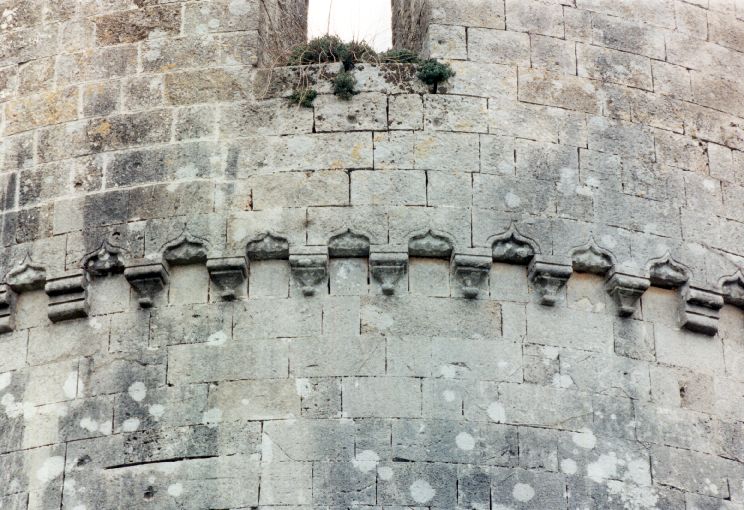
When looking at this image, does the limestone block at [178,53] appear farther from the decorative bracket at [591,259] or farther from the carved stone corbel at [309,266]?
the decorative bracket at [591,259]

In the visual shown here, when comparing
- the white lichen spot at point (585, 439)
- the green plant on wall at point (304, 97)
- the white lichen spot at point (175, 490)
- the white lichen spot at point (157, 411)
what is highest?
the green plant on wall at point (304, 97)

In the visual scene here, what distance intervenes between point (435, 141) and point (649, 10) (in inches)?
82.9

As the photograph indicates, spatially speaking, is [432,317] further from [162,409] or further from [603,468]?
[162,409]

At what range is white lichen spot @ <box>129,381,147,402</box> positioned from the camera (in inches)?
412

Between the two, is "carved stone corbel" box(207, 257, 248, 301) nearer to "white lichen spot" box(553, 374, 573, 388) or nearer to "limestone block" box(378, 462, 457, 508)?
"limestone block" box(378, 462, 457, 508)

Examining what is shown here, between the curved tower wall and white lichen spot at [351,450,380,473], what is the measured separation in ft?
0.04

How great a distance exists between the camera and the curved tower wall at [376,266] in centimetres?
Answer: 1017

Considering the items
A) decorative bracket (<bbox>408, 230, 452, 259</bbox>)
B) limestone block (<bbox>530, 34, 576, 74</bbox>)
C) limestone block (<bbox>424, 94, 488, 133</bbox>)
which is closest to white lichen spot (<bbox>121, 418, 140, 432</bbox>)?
decorative bracket (<bbox>408, 230, 452, 259</bbox>)

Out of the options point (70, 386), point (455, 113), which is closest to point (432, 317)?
point (455, 113)

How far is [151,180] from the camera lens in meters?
11.2

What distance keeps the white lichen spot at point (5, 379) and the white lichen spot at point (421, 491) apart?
2.81 metres

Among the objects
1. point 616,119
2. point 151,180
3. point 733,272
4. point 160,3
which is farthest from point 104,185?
point 733,272

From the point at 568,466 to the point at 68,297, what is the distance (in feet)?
11.1

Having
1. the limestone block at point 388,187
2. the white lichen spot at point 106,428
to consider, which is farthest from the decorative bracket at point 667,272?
the white lichen spot at point 106,428
